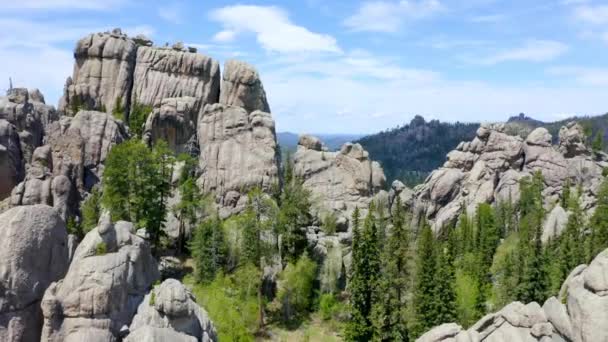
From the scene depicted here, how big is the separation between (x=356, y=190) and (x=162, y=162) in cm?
2759

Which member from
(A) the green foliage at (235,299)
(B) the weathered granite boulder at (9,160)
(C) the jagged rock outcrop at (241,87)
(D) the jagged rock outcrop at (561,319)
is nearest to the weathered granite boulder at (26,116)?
(B) the weathered granite boulder at (9,160)

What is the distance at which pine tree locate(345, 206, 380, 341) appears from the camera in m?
48.8

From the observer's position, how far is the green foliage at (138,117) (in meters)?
76.7

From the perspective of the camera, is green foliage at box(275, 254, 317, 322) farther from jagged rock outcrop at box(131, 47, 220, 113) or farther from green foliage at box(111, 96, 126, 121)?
green foliage at box(111, 96, 126, 121)

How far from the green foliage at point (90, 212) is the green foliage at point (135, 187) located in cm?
79

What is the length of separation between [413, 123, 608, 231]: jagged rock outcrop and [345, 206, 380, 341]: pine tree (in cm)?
4718

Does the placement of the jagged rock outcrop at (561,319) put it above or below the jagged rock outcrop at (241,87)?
below

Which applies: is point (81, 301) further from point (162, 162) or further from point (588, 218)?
point (588, 218)

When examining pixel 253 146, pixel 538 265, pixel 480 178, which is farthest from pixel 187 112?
pixel 480 178

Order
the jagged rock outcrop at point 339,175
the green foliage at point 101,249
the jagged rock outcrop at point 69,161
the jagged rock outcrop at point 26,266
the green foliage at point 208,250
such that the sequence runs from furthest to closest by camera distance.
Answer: the jagged rock outcrop at point 339,175
the green foliage at point 208,250
the jagged rock outcrop at point 69,161
the green foliage at point 101,249
the jagged rock outcrop at point 26,266

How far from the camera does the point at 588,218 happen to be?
8131cm

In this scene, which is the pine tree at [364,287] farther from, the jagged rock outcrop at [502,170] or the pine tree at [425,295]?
the jagged rock outcrop at [502,170]

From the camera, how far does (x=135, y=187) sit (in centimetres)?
5697

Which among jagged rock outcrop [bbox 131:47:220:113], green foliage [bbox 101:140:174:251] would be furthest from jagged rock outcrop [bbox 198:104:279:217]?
green foliage [bbox 101:140:174:251]
